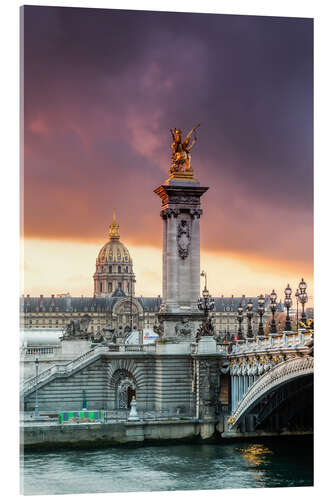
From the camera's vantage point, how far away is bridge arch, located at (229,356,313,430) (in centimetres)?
3806

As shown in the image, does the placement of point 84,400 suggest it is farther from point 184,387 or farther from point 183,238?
point 183,238

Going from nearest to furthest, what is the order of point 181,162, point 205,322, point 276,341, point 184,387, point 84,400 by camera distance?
point 276,341 < point 184,387 < point 205,322 < point 84,400 < point 181,162

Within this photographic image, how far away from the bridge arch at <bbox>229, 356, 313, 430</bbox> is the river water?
1400 mm

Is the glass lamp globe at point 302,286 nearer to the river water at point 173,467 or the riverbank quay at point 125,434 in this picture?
the river water at point 173,467

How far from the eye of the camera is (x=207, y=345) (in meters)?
48.8

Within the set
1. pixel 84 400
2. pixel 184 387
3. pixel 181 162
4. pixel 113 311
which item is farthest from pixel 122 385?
pixel 113 311

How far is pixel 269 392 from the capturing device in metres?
42.5

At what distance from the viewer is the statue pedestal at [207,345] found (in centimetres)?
4866

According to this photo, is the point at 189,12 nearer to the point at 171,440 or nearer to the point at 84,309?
the point at 171,440

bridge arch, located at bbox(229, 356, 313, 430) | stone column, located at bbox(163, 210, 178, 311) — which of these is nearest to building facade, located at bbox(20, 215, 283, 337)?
stone column, located at bbox(163, 210, 178, 311)

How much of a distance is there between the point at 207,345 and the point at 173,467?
1024cm

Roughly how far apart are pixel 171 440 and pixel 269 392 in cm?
583

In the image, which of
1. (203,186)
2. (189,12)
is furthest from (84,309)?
(189,12)
